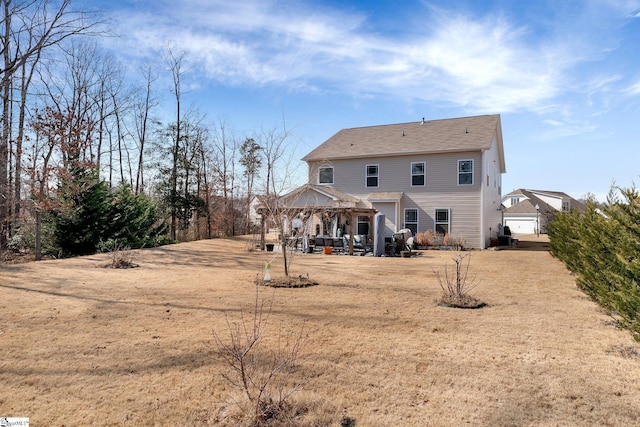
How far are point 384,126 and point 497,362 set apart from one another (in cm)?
2236

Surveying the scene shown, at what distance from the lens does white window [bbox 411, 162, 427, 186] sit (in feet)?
70.5

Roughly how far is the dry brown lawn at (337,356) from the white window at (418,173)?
1302 cm

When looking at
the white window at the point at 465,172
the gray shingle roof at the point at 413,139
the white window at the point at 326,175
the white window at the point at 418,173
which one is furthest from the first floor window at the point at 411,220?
the white window at the point at 326,175

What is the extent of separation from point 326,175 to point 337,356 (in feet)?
66.1

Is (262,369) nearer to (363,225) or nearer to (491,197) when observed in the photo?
(363,225)

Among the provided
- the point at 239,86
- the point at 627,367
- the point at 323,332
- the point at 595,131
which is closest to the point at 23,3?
the point at 239,86

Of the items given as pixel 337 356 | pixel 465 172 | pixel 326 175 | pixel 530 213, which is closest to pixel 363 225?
pixel 326 175

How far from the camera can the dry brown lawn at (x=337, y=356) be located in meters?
3.31

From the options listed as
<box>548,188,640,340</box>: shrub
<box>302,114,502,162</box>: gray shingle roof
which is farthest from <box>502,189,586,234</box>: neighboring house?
<box>548,188,640,340</box>: shrub

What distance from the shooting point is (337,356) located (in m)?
4.52

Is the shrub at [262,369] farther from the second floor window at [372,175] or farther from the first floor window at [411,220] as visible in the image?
the second floor window at [372,175]

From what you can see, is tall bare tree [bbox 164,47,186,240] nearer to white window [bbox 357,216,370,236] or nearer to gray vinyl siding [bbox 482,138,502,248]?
white window [bbox 357,216,370,236]

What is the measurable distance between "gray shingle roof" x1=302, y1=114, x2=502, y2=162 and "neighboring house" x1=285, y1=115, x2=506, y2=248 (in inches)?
2.0

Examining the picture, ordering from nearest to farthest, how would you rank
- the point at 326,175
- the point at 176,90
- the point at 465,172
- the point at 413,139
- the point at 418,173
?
the point at 465,172 → the point at 418,173 → the point at 413,139 → the point at 326,175 → the point at 176,90
